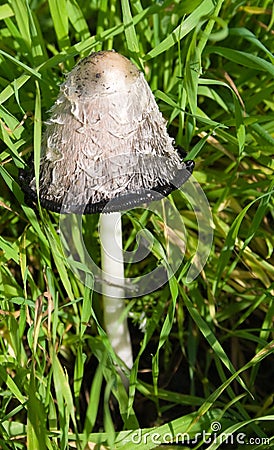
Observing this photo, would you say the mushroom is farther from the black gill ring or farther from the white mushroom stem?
the white mushroom stem

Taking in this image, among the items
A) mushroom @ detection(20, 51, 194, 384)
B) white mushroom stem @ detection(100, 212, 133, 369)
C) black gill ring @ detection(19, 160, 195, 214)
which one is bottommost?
white mushroom stem @ detection(100, 212, 133, 369)

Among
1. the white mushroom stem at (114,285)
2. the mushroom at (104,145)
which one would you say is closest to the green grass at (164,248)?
the white mushroom stem at (114,285)

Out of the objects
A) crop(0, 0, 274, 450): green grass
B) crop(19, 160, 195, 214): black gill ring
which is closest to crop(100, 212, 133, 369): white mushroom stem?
crop(0, 0, 274, 450): green grass

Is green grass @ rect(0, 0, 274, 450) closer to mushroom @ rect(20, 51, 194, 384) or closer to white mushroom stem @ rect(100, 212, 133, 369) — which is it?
white mushroom stem @ rect(100, 212, 133, 369)

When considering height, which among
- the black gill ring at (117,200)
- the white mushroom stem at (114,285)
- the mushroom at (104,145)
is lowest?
the white mushroom stem at (114,285)

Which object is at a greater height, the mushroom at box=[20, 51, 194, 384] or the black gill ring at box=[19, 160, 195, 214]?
the mushroom at box=[20, 51, 194, 384]

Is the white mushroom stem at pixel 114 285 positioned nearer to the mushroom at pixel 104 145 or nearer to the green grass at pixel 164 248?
the green grass at pixel 164 248

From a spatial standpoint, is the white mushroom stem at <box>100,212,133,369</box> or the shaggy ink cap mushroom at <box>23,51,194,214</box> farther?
the white mushroom stem at <box>100,212,133,369</box>
